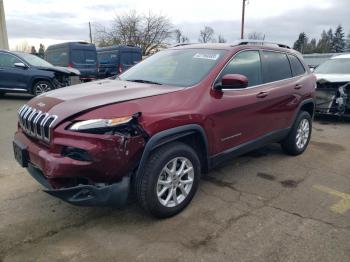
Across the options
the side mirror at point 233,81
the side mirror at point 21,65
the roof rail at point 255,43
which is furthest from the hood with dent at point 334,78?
the side mirror at point 21,65

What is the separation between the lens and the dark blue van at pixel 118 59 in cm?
1752

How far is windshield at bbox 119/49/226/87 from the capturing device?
400 centimetres

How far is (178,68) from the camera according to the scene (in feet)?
14.0

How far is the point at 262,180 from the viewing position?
468 centimetres

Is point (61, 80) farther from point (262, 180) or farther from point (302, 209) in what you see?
point (302, 209)

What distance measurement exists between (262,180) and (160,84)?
1.89 m

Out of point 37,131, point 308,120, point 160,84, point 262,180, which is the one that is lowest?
point 262,180

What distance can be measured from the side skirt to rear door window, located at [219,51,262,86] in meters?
0.76

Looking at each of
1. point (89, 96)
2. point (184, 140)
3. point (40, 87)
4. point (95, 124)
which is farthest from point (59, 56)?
point (95, 124)

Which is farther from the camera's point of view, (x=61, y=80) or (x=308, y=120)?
(x=61, y=80)

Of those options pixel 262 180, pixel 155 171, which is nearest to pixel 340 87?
pixel 262 180

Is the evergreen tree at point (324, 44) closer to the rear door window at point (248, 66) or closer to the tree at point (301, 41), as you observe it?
the tree at point (301, 41)

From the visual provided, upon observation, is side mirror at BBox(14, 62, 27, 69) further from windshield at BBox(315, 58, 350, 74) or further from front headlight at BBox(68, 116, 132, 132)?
front headlight at BBox(68, 116, 132, 132)

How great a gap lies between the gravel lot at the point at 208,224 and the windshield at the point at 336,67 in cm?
534
